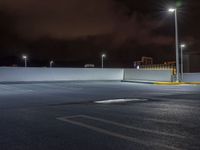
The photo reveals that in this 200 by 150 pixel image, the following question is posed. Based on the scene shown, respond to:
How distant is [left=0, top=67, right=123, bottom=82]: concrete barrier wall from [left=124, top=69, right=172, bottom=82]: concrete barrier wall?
1589 mm

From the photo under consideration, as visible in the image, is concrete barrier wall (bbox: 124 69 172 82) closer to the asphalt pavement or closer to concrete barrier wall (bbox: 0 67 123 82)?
concrete barrier wall (bbox: 0 67 123 82)

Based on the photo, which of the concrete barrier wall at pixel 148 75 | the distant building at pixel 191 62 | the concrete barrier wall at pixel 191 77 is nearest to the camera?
the concrete barrier wall at pixel 191 77

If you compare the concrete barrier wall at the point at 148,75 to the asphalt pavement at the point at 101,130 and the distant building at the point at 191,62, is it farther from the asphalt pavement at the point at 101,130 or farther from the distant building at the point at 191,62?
A: the asphalt pavement at the point at 101,130

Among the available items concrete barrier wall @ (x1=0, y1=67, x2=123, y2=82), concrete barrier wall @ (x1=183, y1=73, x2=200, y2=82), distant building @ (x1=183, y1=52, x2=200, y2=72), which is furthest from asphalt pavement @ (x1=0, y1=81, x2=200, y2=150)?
distant building @ (x1=183, y1=52, x2=200, y2=72)

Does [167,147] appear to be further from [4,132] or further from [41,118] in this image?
[41,118]

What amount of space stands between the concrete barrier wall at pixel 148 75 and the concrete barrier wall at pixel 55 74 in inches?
62.5

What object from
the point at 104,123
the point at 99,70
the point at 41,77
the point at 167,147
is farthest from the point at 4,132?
the point at 99,70

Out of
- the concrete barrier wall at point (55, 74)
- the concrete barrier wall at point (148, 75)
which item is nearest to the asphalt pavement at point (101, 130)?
the concrete barrier wall at point (148, 75)

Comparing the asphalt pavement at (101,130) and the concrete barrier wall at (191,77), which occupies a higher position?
the concrete barrier wall at (191,77)

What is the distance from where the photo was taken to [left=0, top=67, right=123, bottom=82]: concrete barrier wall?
121 ft

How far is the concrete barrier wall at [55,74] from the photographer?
121 feet

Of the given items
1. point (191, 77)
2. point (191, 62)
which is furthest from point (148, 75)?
point (191, 62)

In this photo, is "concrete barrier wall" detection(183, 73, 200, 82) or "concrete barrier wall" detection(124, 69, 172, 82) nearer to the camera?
"concrete barrier wall" detection(183, 73, 200, 82)

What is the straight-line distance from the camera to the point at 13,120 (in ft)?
29.3
